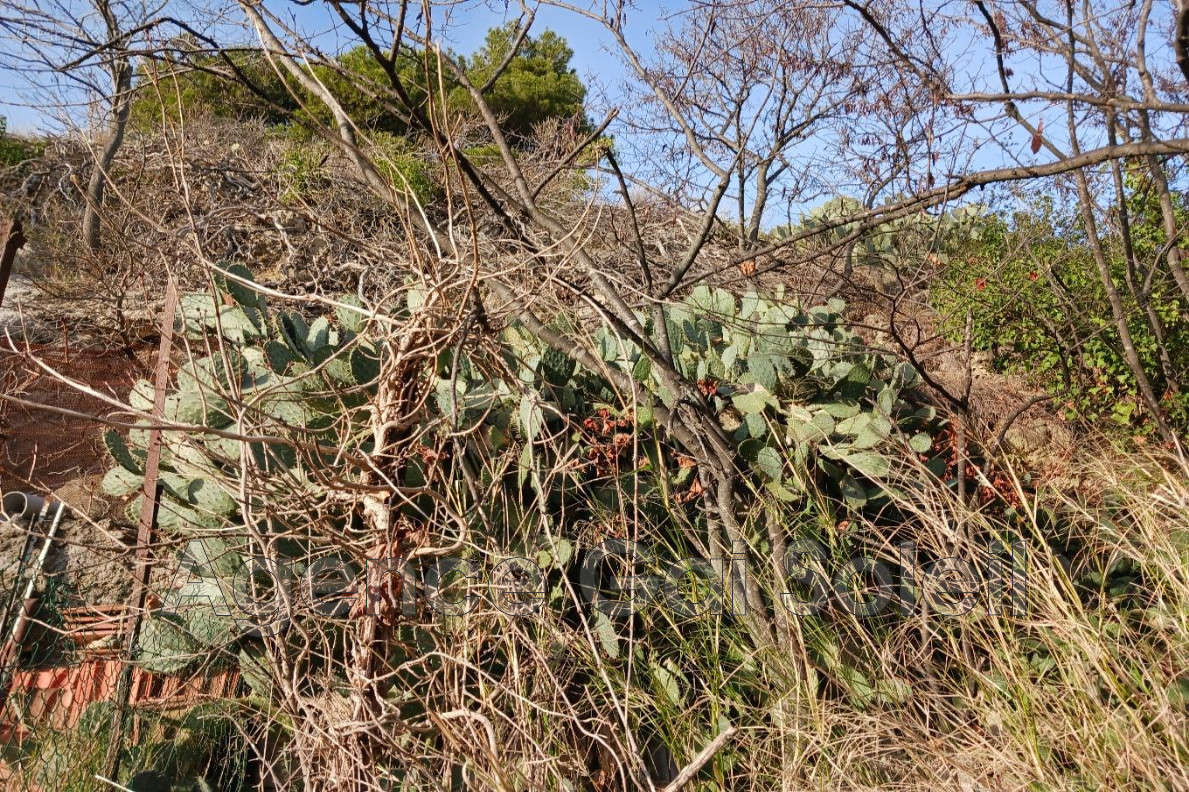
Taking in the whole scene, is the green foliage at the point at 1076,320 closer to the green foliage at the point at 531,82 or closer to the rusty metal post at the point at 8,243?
the rusty metal post at the point at 8,243

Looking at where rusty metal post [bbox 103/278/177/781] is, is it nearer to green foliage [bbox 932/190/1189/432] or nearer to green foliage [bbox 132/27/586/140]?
green foliage [bbox 932/190/1189/432]

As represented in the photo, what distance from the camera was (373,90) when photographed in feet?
9.66

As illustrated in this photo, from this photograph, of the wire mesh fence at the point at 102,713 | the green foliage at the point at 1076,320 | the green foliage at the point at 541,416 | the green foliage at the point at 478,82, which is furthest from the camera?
the green foliage at the point at 478,82

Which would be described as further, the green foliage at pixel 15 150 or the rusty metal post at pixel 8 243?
the green foliage at pixel 15 150

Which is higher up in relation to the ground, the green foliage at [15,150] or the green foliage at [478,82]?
the green foliage at [478,82]

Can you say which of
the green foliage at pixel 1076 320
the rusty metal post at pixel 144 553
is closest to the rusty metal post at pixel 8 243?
the rusty metal post at pixel 144 553

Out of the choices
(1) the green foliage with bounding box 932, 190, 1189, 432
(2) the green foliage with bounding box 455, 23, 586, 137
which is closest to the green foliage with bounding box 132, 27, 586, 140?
(2) the green foliage with bounding box 455, 23, 586, 137

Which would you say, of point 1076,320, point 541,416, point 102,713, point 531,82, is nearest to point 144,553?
point 102,713

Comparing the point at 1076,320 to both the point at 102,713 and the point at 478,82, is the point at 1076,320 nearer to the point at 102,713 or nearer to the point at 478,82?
the point at 102,713

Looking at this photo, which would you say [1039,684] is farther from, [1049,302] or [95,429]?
[95,429]

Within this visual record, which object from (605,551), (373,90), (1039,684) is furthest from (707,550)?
(373,90)

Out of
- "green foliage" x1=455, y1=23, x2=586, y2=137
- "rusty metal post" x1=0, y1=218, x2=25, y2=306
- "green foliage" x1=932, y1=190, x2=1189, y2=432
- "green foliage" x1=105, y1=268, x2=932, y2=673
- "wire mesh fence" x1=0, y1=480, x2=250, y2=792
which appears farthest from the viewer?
"green foliage" x1=455, y1=23, x2=586, y2=137

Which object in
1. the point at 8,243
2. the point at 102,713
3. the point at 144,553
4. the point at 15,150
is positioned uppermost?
the point at 15,150

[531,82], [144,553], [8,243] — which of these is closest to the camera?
[144,553]
